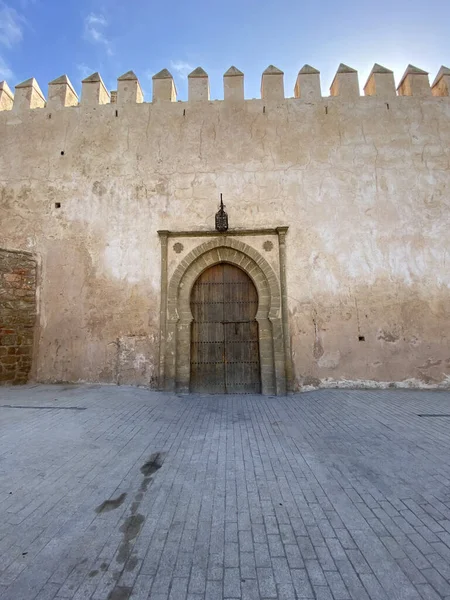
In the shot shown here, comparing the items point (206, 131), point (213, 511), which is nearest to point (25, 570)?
point (213, 511)

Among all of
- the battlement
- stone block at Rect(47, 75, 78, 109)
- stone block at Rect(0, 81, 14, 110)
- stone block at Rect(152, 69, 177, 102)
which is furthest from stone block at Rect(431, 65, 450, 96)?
stone block at Rect(0, 81, 14, 110)

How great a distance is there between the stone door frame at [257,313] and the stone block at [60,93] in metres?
4.64

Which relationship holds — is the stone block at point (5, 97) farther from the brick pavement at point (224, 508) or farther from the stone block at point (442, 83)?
the stone block at point (442, 83)

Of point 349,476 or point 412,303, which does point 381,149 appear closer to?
point 412,303

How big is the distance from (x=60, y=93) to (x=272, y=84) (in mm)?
5500

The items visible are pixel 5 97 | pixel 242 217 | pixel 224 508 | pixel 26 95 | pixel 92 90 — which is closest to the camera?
pixel 224 508

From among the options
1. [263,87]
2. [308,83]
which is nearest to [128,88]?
[263,87]

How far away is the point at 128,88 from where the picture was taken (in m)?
7.68

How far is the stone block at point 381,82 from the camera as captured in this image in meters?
7.42

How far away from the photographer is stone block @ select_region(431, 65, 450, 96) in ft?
24.6

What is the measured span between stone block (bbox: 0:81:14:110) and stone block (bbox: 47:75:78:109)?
1302mm

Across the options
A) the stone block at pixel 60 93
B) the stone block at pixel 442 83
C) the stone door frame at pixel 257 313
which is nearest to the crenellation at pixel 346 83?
the stone block at pixel 442 83

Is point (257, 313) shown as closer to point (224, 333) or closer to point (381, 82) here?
point (224, 333)

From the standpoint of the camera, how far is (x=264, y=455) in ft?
10.7
